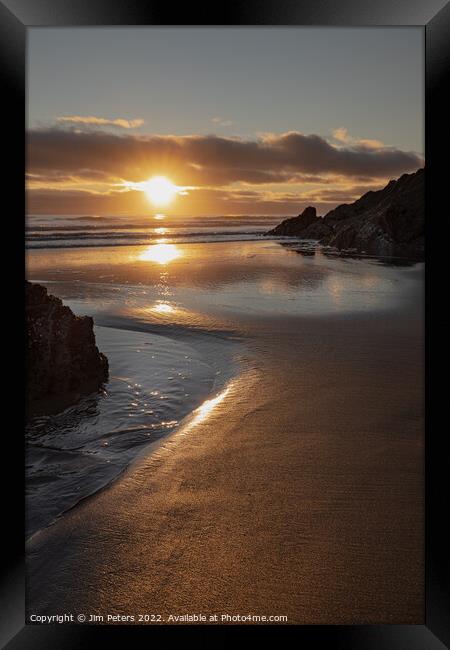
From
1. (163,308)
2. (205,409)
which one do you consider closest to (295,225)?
(163,308)

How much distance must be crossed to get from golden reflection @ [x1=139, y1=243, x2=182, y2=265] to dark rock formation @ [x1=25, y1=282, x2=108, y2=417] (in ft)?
19.4

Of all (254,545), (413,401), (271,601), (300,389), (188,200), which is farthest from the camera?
(188,200)

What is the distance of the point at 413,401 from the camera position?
3.14m

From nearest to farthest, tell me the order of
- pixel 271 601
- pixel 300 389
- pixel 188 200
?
1. pixel 271 601
2. pixel 300 389
3. pixel 188 200

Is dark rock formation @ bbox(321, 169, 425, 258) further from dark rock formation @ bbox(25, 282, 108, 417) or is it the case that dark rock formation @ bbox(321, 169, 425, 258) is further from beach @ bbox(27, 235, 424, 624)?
dark rock formation @ bbox(25, 282, 108, 417)

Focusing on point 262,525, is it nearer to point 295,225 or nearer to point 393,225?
point 393,225

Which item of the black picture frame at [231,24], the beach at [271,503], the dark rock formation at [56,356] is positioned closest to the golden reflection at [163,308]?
the beach at [271,503]

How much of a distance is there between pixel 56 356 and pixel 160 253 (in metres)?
7.86

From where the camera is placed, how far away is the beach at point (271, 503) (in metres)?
1.83

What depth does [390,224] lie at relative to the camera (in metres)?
10.1
